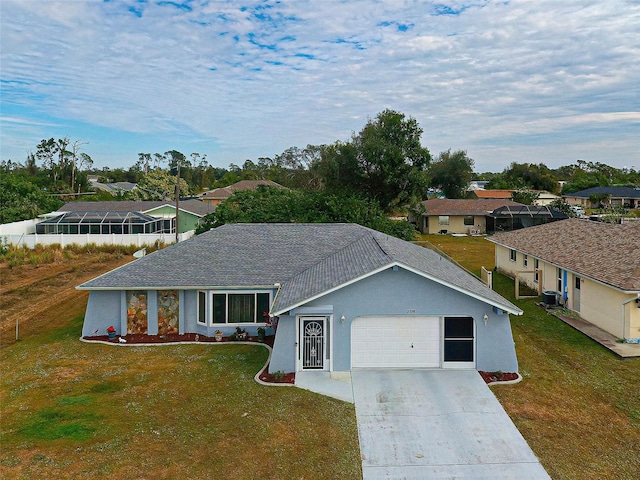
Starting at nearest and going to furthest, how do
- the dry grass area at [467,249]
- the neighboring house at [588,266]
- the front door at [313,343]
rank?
the front door at [313,343] → the neighboring house at [588,266] → the dry grass area at [467,249]

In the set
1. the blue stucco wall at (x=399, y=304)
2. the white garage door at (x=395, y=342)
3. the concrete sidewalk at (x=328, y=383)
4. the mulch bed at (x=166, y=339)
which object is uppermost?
the blue stucco wall at (x=399, y=304)

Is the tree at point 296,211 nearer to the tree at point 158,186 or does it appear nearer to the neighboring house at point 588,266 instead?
the neighboring house at point 588,266

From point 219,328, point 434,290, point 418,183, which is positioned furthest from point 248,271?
point 418,183

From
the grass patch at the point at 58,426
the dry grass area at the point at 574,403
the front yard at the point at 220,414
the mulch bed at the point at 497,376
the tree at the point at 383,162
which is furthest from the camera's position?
the tree at the point at 383,162

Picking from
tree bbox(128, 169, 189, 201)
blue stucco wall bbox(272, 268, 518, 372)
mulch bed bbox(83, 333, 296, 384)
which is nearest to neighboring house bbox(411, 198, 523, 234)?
mulch bed bbox(83, 333, 296, 384)

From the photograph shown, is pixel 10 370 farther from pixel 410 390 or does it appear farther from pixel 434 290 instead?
pixel 434 290

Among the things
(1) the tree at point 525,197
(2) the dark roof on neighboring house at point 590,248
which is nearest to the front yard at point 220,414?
(2) the dark roof on neighboring house at point 590,248

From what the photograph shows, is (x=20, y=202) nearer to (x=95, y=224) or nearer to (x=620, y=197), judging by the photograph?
(x=95, y=224)
